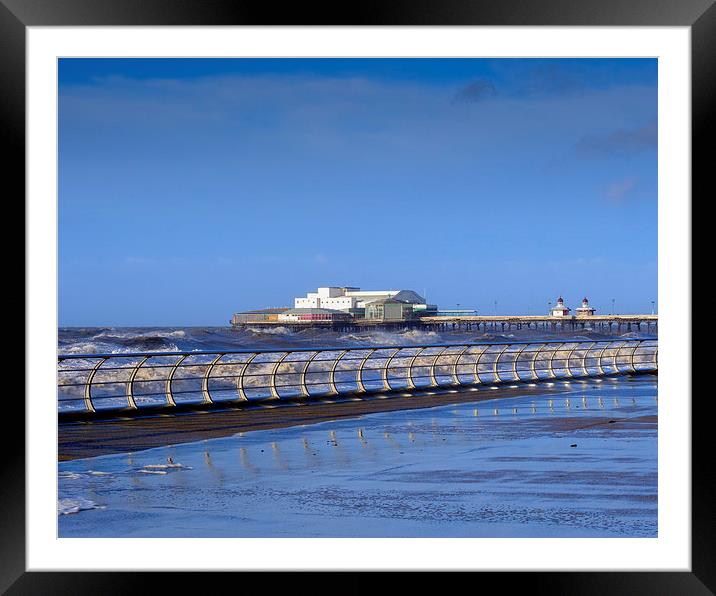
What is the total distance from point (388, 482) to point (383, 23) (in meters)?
3.05

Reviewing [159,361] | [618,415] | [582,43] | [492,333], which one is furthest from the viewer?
[492,333]

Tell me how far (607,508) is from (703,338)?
169 centimetres

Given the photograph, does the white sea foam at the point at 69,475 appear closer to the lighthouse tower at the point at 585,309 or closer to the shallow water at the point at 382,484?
the shallow water at the point at 382,484

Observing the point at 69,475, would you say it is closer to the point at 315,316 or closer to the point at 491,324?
the point at 315,316

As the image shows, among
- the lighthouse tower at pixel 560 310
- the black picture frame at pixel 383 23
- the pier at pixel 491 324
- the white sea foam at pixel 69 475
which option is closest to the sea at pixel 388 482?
the white sea foam at pixel 69 475

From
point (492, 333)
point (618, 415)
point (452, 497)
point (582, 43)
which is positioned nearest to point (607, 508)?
point (452, 497)

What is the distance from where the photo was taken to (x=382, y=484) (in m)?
5.91

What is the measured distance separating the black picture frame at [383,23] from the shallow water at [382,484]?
0.72 m

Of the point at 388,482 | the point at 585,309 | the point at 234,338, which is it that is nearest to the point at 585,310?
the point at 585,309

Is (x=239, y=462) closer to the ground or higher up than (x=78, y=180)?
closer to the ground

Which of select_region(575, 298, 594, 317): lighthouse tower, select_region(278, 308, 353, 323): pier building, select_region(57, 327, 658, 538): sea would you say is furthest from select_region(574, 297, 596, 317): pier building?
select_region(57, 327, 658, 538): sea

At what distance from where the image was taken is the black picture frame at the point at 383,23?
3.74 meters
